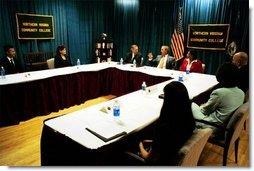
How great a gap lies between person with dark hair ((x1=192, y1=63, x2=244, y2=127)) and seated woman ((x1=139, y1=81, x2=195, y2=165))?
81cm

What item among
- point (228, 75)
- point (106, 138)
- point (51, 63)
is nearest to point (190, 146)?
point (106, 138)

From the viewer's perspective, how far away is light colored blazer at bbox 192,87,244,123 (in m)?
2.33

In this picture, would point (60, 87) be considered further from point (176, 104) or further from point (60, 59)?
point (176, 104)

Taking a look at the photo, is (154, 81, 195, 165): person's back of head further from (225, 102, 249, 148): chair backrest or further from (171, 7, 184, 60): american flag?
(171, 7, 184, 60): american flag

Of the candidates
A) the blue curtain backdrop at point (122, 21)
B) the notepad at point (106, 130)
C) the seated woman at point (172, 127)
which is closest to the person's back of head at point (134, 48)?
the blue curtain backdrop at point (122, 21)

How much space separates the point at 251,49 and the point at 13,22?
18.0 ft

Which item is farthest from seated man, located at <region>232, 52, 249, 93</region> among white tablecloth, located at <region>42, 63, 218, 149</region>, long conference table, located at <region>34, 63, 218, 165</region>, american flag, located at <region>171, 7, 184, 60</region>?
american flag, located at <region>171, 7, 184, 60</region>

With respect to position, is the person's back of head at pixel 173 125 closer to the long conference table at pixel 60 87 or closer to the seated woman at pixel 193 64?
the long conference table at pixel 60 87

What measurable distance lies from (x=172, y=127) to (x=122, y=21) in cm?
690

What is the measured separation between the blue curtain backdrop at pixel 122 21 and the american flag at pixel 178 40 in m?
0.16

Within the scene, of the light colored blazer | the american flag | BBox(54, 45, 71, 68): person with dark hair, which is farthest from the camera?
the american flag

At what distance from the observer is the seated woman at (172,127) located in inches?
61.0

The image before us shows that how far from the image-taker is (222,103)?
2.36m

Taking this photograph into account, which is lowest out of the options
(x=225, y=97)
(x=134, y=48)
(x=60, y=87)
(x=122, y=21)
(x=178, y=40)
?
(x=60, y=87)
